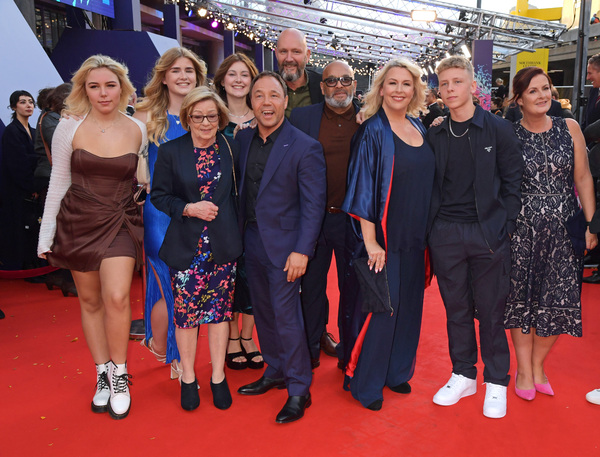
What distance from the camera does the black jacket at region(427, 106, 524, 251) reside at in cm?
253

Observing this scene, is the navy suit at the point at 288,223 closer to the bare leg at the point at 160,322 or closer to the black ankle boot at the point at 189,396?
the black ankle boot at the point at 189,396

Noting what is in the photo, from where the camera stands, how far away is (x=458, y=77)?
2559mm

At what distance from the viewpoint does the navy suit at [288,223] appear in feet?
8.41

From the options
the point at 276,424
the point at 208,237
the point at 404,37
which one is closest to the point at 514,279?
the point at 276,424

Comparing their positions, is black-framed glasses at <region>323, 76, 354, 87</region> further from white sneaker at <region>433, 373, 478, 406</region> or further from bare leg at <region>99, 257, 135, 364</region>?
white sneaker at <region>433, 373, 478, 406</region>

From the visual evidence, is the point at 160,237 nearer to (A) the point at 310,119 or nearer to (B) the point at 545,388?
(A) the point at 310,119

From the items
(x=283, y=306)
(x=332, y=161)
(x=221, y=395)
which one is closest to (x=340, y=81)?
(x=332, y=161)

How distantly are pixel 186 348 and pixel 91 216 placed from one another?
2.77 ft

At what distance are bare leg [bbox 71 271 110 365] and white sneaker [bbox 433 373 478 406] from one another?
184 cm

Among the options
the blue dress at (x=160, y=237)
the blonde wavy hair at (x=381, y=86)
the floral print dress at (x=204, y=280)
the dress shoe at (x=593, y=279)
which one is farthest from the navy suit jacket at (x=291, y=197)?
the dress shoe at (x=593, y=279)

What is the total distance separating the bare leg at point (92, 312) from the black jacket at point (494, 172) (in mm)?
1905

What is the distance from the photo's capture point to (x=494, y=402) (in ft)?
8.70

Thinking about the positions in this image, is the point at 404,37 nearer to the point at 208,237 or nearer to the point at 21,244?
the point at 21,244

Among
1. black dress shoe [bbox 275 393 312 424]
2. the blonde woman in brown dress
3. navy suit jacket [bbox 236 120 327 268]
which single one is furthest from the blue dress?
black dress shoe [bbox 275 393 312 424]
